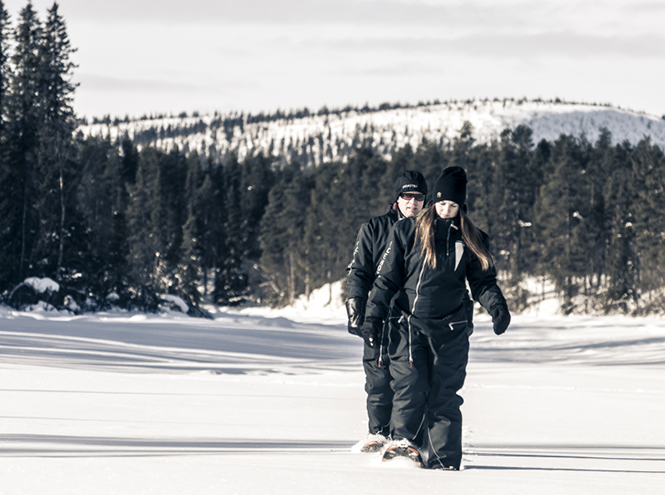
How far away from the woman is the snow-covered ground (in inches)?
9.3

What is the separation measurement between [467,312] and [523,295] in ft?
194

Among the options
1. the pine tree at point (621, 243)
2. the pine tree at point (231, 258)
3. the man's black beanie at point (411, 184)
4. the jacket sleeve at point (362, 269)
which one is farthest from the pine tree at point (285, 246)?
the jacket sleeve at point (362, 269)

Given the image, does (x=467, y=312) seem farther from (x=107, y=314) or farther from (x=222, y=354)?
(x=107, y=314)

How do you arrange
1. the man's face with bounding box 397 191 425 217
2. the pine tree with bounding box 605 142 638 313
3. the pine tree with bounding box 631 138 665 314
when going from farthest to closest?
the pine tree with bounding box 605 142 638 313
the pine tree with bounding box 631 138 665 314
the man's face with bounding box 397 191 425 217

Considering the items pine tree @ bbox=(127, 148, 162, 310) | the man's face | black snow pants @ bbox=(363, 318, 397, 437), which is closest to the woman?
black snow pants @ bbox=(363, 318, 397, 437)

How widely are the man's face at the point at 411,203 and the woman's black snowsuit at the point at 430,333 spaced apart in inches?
30.7

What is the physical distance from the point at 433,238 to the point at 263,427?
8.34ft

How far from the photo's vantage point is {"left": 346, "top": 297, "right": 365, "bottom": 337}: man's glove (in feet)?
16.0

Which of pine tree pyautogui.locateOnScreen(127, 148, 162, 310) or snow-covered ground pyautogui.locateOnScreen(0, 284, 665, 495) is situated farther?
pine tree pyautogui.locateOnScreen(127, 148, 162, 310)

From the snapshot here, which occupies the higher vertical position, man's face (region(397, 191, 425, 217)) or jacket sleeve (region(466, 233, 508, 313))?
man's face (region(397, 191, 425, 217))

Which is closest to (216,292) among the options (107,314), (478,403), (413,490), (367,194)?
(367,194)

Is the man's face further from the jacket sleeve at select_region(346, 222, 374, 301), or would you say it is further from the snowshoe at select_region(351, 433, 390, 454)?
the snowshoe at select_region(351, 433, 390, 454)

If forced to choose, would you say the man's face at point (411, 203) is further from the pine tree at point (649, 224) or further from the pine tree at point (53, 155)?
the pine tree at point (649, 224)

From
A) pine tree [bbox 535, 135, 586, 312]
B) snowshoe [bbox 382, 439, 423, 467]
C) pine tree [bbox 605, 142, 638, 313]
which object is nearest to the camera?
snowshoe [bbox 382, 439, 423, 467]
